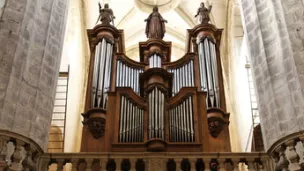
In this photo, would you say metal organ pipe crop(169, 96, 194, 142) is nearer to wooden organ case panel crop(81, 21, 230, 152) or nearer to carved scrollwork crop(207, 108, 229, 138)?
wooden organ case panel crop(81, 21, 230, 152)

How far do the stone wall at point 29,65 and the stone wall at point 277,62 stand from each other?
13.4ft

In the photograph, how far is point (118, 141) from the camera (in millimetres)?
12164

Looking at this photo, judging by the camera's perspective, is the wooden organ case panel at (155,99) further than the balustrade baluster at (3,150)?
Yes

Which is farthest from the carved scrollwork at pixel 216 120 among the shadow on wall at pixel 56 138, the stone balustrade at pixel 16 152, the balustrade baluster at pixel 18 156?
the shadow on wall at pixel 56 138

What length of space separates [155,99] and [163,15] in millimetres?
10818

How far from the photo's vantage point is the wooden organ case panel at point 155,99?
39.6 feet

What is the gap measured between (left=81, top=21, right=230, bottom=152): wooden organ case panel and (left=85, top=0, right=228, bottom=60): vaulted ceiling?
5.79 m

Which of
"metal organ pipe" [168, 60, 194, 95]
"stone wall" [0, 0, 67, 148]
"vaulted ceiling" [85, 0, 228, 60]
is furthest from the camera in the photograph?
"vaulted ceiling" [85, 0, 228, 60]

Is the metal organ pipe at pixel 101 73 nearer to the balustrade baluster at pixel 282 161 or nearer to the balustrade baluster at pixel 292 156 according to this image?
the balustrade baluster at pixel 282 161

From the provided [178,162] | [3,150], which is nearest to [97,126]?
[178,162]

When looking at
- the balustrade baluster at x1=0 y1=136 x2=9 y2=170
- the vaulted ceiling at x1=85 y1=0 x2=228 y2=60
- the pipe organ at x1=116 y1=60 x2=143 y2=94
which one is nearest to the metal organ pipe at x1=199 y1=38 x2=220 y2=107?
the pipe organ at x1=116 y1=60 x2=143 y2=94

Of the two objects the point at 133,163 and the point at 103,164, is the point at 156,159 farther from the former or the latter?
the point at 103,164

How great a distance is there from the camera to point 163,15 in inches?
905

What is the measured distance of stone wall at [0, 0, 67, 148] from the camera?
10.2 metres
